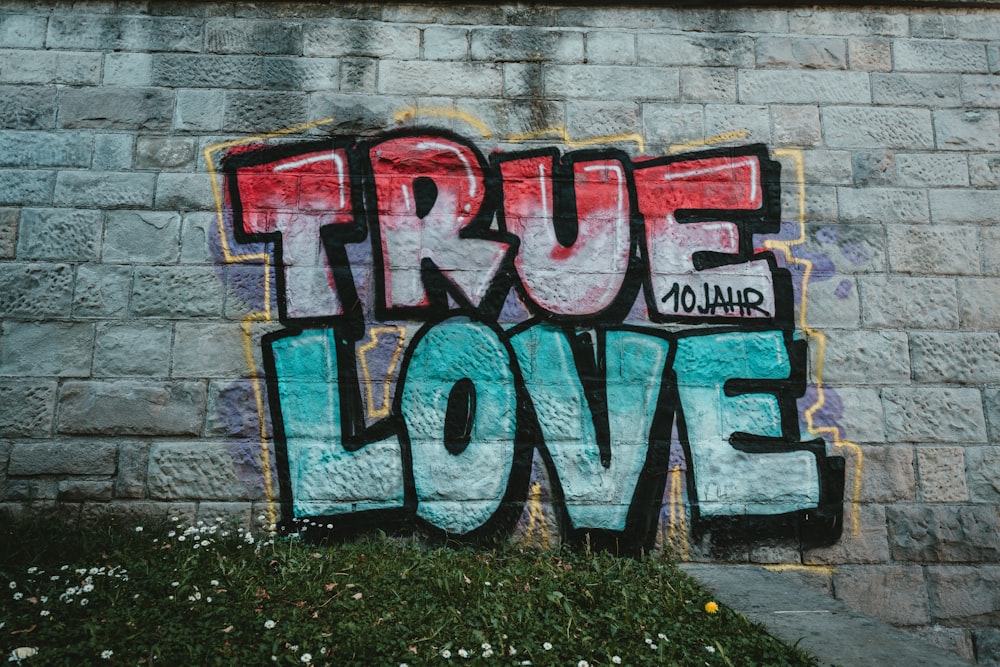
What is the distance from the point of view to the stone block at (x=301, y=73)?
4145mm

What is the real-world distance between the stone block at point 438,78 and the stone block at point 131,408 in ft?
7.29

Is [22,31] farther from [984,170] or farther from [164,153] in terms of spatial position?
[984,170]

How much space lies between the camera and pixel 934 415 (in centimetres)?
395

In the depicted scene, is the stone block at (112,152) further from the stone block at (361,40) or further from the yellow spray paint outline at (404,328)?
the stone block at (361,40)

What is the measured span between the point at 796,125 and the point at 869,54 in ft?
2.33

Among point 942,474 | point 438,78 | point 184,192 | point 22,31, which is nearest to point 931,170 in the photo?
point 942,474

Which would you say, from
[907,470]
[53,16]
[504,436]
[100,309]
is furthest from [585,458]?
[53,16]

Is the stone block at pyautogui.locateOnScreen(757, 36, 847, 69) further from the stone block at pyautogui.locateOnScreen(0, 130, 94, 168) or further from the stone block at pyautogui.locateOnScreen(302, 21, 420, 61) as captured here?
the stone block at pyautogui.locateOnScreen(0, 130, 94, 168)

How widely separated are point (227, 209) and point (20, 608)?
7.61 feet

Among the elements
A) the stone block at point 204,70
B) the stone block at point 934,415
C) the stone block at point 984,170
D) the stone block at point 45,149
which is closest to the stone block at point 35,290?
the stone block at point 45,149

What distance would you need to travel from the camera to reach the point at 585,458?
12.7 feet

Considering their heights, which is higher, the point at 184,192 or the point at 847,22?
the point at 847,22

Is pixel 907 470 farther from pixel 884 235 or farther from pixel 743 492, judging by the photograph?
pixel 884 235

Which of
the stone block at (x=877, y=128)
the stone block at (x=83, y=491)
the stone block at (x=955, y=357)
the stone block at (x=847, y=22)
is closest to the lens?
the stone block at (x=83, y=491)
